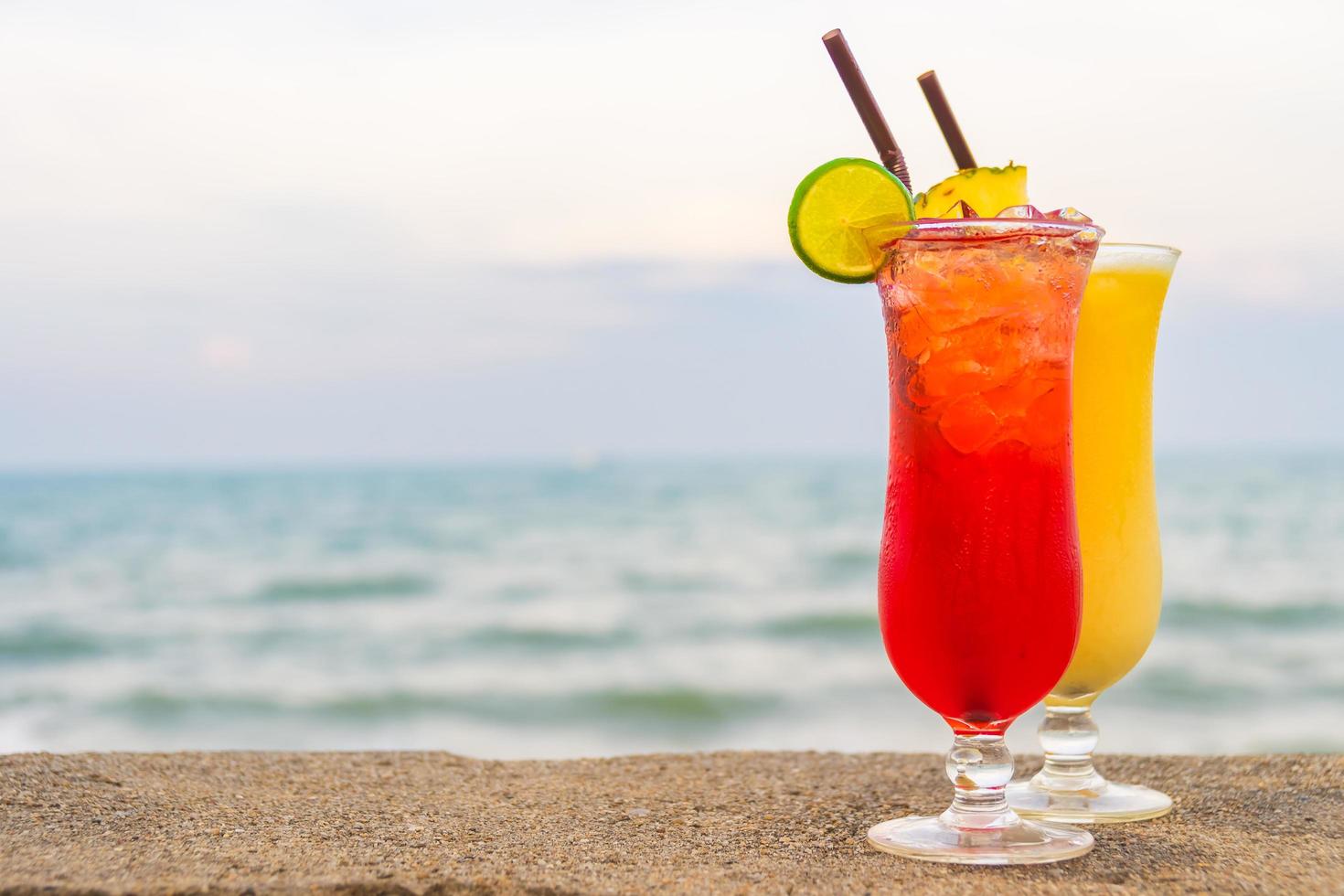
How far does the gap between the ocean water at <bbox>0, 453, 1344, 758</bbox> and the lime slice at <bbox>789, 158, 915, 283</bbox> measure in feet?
Result: 20.9

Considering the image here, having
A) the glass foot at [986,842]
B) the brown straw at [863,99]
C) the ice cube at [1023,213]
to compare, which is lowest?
the glass foot at [986,842]

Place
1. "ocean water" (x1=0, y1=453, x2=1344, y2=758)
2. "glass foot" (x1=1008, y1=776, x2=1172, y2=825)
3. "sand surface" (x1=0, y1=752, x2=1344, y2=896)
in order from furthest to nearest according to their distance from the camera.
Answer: "ocean water" (x1=0, y1=453, x2=1344, y2=758)
"glass foot" (x1=1008, y1=776, x2=1172, y2=825)
"sand surface" (x1=0, y1=752, x2=1344, y2=896)

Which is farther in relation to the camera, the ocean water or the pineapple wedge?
the ocean water

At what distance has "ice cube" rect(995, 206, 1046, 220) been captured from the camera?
2.06 metres

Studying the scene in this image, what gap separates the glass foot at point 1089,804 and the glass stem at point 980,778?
13.0 inches

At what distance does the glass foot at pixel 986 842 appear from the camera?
201cm

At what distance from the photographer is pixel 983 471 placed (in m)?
2.08

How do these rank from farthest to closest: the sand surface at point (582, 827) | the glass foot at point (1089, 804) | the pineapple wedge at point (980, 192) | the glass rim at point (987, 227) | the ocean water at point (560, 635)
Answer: the ocean water at point (560, 635) < the glass foot at point (1089, 804) < the pineapple wedge at point (980, 192) < the glass rim at point (987, 227) < the sand surface at point (582, 827)

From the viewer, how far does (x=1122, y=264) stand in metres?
2.46

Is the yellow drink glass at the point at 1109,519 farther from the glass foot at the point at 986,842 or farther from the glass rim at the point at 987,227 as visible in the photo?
the glass rim at the point at 987,227

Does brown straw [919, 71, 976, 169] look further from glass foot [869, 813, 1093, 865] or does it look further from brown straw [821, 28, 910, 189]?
glass foot [869, 813, 1093, 865]

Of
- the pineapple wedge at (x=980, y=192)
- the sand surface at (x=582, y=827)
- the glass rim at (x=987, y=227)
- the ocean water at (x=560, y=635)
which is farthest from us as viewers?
the ocean water at (x=560, y=635)

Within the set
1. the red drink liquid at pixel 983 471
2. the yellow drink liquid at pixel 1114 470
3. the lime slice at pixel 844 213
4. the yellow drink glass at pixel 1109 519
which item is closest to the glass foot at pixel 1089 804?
the yellow drink glass at pixel 1109 519

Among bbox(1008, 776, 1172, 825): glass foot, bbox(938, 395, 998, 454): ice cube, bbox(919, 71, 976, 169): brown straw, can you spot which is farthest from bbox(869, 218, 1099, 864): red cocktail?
bbox(919, 71, 976, 169): brown straw
